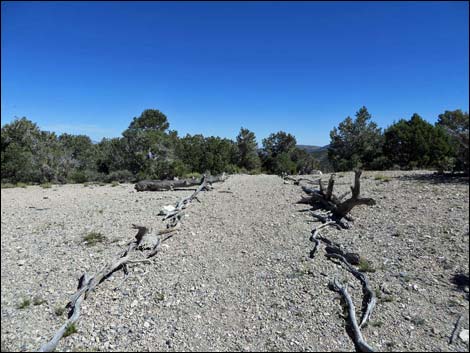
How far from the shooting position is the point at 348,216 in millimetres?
8148

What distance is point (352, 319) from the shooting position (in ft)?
12.9

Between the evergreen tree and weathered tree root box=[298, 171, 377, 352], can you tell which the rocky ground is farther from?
the evergreen tree

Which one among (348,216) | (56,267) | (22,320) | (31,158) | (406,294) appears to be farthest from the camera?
(348,216)

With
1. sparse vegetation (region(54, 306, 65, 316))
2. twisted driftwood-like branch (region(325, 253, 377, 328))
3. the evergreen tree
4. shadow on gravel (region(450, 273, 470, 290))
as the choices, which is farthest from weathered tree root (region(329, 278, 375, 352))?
the evergreen tree

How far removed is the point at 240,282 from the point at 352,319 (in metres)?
1.87

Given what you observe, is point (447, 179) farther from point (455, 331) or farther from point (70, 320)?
point (70, 320)

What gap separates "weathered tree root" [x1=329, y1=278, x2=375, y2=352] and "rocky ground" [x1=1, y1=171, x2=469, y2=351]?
0.12m

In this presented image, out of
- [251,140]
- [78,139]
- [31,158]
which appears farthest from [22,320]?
[251,140]

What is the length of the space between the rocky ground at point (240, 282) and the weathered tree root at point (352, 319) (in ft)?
0.39

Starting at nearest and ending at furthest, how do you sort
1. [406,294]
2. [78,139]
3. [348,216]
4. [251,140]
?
[406,294]
[348,216]
[78,139]
[251,140]

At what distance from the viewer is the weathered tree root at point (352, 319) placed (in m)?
3.46

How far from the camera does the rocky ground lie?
12.3 ft

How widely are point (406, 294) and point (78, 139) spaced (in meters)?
28.9

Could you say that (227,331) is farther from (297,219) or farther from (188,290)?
(297,219)
